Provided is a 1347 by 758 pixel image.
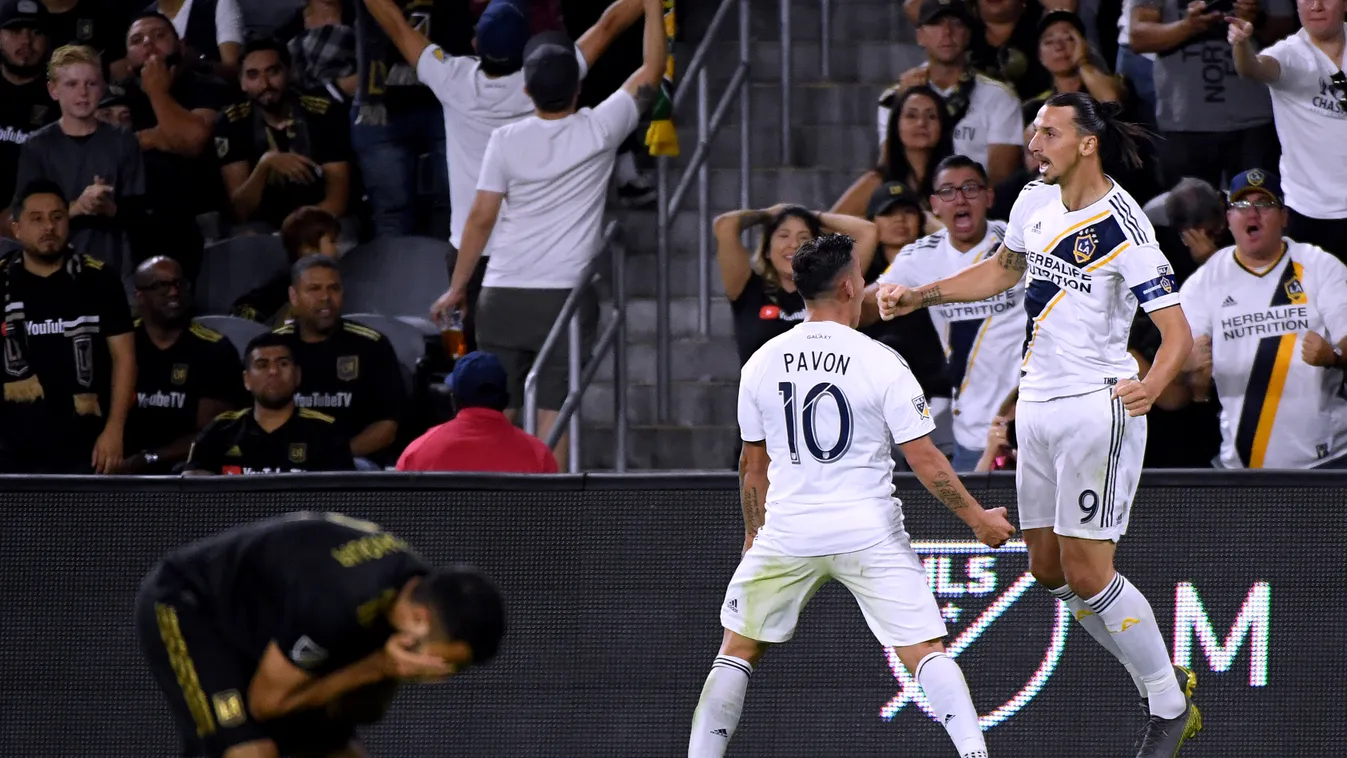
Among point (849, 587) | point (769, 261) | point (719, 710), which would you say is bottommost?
point (719, 710)

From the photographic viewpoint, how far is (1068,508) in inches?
267

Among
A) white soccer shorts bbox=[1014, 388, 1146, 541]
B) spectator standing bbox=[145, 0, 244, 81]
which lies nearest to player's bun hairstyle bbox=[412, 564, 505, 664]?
white soccer shorts bbox=[1014, 388, 1146, 541]

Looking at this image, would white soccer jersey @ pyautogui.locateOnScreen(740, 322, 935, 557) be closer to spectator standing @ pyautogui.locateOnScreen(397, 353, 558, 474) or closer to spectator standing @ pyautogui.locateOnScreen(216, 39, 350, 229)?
spectator standing @ pyautogui.locateOnScreen(397, 353, 558, 474)

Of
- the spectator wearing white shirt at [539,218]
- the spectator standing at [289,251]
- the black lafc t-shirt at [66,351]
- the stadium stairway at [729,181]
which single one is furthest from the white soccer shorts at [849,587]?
the spectator standing at [289,251]

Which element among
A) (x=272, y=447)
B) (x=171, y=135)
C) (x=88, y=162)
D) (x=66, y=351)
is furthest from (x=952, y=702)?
(x=171, y=135)

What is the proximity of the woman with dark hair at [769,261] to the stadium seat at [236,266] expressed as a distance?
3.22m

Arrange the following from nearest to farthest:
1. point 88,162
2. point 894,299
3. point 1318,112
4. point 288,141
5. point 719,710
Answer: point 719,710
point 894,299
point 1318,112
point 88,162
point 288,141

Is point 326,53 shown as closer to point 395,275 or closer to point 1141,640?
point 395,275

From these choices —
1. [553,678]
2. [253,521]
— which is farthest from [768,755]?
[253,521]

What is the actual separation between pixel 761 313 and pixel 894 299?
7.05 feet

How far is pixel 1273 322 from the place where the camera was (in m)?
8.82

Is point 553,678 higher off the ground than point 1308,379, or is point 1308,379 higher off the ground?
point 1308,379

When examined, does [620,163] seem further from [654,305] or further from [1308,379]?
[1308,379]

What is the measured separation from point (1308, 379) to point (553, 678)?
381 centimetres
